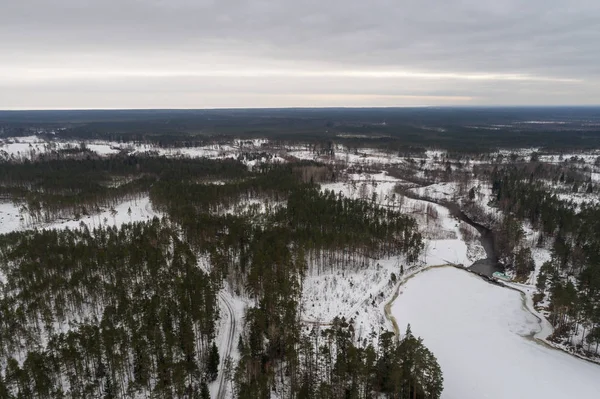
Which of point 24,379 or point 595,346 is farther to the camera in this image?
point 595,346

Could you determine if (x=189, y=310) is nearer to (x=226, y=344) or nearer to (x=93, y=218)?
(x=226, y=344)

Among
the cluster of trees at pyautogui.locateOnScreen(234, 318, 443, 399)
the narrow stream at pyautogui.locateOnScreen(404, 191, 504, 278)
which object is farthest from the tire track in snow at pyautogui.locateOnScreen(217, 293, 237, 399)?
the narrow stream at pyautogui.locateOnScreen(404, 191, 504, 278)

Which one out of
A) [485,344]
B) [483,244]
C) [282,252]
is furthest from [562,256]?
[282,252]

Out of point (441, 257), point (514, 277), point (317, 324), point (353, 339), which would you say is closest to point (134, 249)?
point (317, 324)

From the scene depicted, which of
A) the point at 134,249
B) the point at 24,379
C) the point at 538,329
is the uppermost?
the point at 134,249

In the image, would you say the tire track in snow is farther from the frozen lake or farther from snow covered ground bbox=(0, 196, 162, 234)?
snow covered ground bbox=(0, 196, 162, 234)

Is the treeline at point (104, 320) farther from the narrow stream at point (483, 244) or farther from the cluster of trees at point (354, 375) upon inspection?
the narrow stream at point (483, 244)

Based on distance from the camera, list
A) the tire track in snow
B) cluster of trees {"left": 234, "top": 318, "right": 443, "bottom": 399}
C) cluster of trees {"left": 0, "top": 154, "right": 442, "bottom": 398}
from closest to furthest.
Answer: cluster of trees {"left": 234, "top": 318, "right": 443, "bottom": 399} → cluster of trees {"left": 0, "top": 154, "right": 442, "bottom": 398} → the tire track in snow

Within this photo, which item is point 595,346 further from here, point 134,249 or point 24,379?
point 134,249
